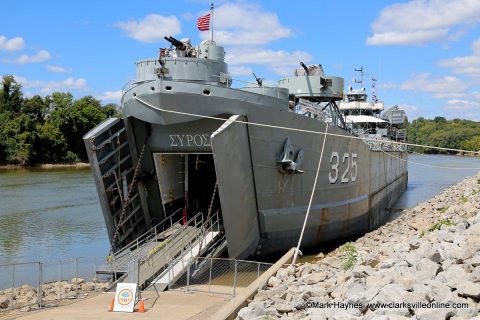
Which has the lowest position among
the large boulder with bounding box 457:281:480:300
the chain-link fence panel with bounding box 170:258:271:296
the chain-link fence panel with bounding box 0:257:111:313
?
the chain-link fence panel with bounding box 0:257:111:313

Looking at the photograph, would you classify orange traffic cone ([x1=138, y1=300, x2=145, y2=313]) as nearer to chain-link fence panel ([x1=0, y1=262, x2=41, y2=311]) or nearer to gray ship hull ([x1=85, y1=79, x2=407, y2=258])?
chain-link fence panel ([x1=0, y1=262, x2=41, y2=311])

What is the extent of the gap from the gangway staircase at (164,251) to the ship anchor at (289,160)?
2.26 m

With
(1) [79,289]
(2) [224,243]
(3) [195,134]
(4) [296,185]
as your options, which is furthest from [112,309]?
(4) [296,185]

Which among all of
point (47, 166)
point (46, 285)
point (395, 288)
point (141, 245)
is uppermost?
point (395, 288)

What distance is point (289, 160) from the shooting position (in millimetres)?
14227

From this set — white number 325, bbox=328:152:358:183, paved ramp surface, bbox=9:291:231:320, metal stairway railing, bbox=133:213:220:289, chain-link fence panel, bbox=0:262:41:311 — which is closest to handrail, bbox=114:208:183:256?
metal stairway railing, bbox=133:213:220:289

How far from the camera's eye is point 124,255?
13.8m

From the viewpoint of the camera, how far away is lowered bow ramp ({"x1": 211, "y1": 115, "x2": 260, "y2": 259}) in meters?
12.5

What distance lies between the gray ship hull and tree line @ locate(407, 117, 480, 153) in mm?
88364

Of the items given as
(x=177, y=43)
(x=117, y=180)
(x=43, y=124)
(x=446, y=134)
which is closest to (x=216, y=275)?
(x=117, y=180)

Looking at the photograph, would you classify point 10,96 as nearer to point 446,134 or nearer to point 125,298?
point 125,298

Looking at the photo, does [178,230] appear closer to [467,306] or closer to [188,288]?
[188,288]

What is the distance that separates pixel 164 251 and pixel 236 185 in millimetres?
2327

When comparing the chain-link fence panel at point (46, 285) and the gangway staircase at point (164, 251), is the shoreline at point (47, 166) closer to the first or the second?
the chain-link fence panel at point (46, 285)
